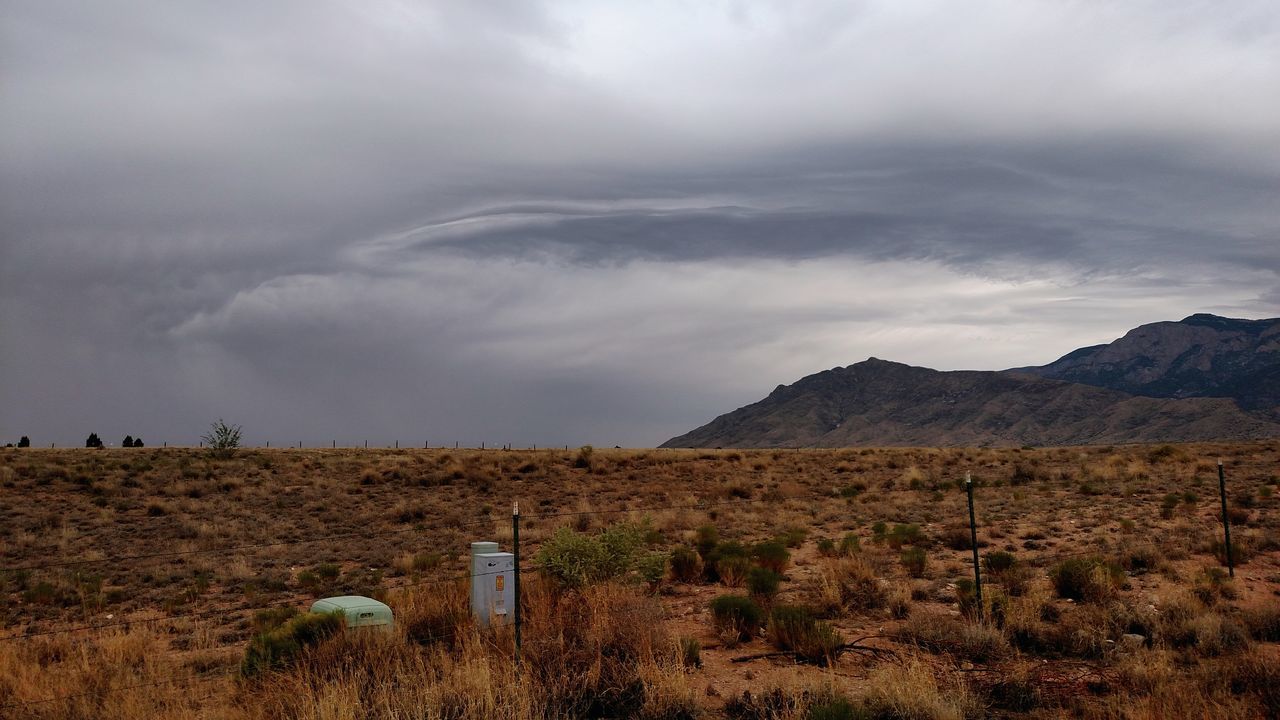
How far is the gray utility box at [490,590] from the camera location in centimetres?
1203

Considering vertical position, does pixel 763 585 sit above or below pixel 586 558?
below

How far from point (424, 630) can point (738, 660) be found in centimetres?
470

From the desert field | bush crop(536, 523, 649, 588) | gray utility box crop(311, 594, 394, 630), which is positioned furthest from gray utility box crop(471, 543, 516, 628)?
bush crop(536, 523, 649, 588)

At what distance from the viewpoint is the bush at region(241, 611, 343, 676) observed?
34.3 feet

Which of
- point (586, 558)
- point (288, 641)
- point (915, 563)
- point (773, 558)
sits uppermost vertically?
point (586, 558)

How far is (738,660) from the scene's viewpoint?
11438 millimetres

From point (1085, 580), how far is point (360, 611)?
12352 millimetres

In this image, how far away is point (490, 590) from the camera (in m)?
12.2

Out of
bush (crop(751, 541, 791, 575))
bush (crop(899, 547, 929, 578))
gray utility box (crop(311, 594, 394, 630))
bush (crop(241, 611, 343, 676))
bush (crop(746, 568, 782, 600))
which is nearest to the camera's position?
bush (crop(241, 611, 343, 676))

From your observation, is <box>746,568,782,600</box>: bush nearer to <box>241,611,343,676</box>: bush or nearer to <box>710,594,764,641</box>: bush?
<box>710,594,764,641</box>: bush

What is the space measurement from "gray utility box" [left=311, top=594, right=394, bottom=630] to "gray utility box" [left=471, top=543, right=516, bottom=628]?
1.26 meters

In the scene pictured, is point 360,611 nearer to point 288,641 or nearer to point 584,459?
point 288,641

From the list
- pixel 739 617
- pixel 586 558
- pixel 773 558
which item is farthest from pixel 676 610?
pixel 773 558

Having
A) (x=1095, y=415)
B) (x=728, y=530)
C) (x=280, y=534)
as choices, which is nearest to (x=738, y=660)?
(x=728, y=530)
